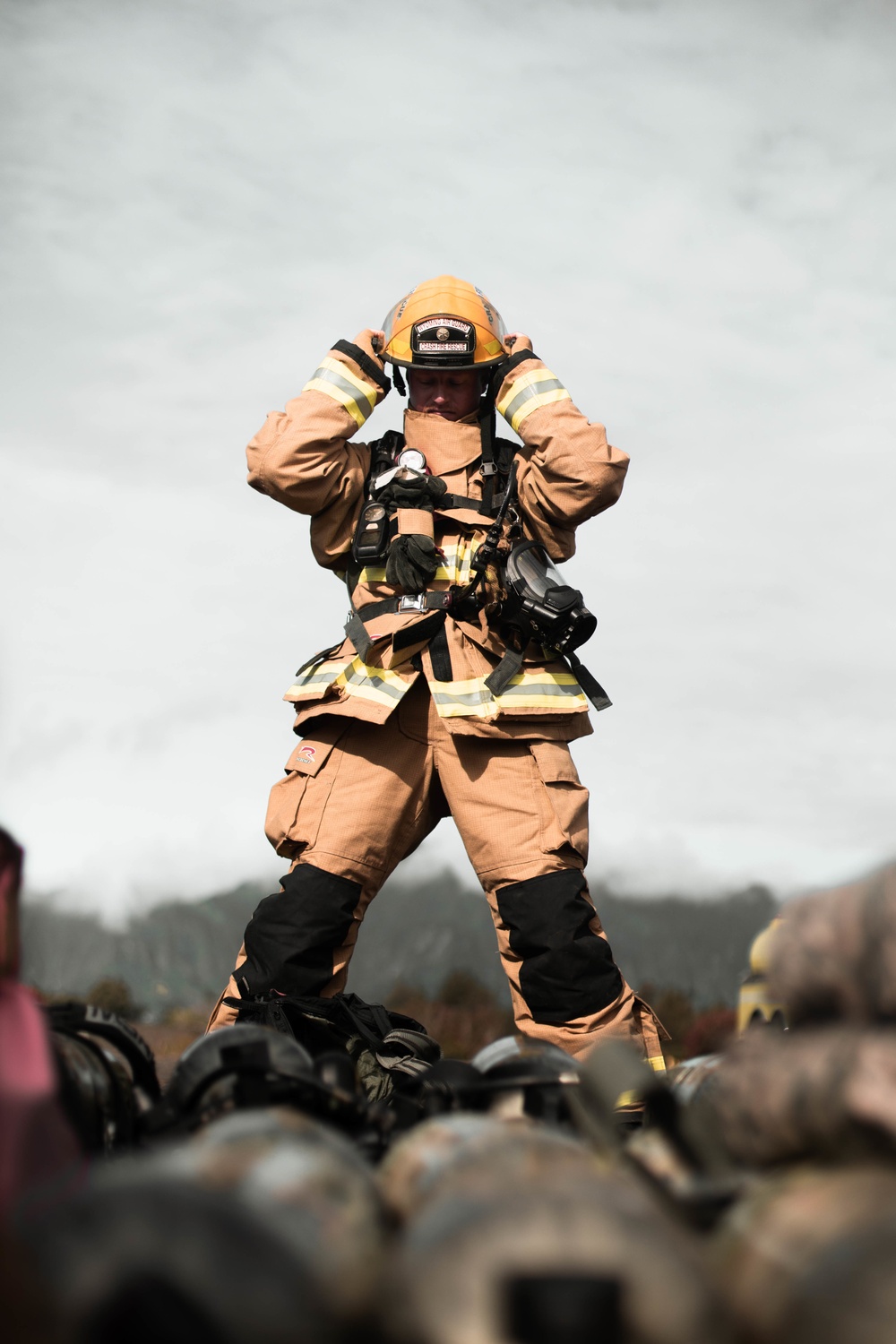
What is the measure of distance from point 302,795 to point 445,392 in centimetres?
158

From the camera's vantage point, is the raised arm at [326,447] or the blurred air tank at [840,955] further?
the raised arm at [326,447]

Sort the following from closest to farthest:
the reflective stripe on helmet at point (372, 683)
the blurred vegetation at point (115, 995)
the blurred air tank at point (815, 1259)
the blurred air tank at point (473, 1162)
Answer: the blurred air tank at point (815, 1259) → the blurred air tank at point (473, 1162) → the reflective stripe on helmet at point (372, 683) → the blurred vegetation at point (115, 995)

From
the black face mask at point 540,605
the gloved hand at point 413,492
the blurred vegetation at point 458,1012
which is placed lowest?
the blurred vegetation at point 458,1012

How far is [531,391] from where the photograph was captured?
4.20 m

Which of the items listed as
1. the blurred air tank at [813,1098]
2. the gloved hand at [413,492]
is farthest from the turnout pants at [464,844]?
the blurred air tank at [813,1098]

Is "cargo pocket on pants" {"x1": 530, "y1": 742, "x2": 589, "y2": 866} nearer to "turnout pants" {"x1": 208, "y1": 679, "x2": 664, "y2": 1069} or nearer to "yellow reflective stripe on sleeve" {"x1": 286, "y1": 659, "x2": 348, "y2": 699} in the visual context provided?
"turnout pants" {"x1": 208, "y1": 679, "x2": 664, "y2": 1069}

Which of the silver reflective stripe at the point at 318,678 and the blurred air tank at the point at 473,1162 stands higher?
the silver reflective stripe at the point at 318,678

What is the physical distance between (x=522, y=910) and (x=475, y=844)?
282 mm

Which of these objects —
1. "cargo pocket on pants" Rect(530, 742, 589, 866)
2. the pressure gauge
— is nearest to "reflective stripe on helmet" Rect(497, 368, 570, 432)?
the pressure gauge

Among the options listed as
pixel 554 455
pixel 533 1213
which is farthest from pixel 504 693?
pixel 533 1213

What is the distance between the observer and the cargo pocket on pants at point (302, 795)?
4066mm

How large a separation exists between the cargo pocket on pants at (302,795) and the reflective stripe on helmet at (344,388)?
3.67 feet

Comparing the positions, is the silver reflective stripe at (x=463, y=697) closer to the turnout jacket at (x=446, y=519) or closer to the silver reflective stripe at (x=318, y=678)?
the turnout jacket at (x=446, y=519)

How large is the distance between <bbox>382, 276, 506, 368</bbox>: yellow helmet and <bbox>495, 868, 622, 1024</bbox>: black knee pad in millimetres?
1847
